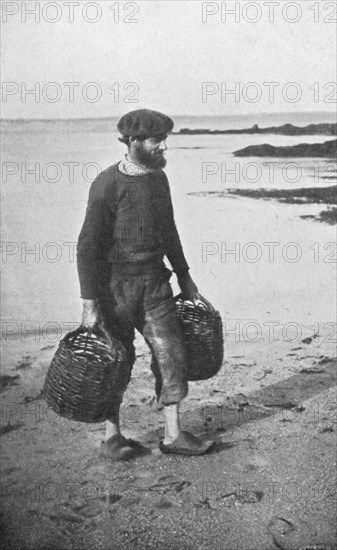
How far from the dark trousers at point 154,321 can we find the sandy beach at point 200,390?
0.31m

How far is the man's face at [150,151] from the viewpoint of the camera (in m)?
3.64

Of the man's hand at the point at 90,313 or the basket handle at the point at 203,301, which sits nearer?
the man's hand at the point at 90,313

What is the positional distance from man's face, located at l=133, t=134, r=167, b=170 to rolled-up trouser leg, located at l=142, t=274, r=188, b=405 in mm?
564

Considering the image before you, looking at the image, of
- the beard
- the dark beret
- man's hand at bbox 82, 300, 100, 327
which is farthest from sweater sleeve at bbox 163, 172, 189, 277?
man's hand at bbox 82, 300, 100, 327

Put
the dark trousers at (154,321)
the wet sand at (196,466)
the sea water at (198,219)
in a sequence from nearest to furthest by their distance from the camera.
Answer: the wet sand at (196,466) < the dark trousers at (154,321) < the sea water at (198,219)

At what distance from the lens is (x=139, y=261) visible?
145 inches

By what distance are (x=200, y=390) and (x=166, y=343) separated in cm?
58

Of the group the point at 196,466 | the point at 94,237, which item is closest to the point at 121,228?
the point at 94,237

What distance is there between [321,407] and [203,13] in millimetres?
2123

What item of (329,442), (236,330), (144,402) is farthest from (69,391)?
(329,442)

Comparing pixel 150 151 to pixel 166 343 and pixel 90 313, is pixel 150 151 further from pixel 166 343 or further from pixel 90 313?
pixel 166 343

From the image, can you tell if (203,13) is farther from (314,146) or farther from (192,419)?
(192,419)

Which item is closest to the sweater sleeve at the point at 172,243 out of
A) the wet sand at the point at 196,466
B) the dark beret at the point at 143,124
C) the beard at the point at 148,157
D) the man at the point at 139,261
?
the man at the point at 139,261

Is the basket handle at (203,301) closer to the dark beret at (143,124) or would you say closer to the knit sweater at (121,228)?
the knit sweater at (121,228)
